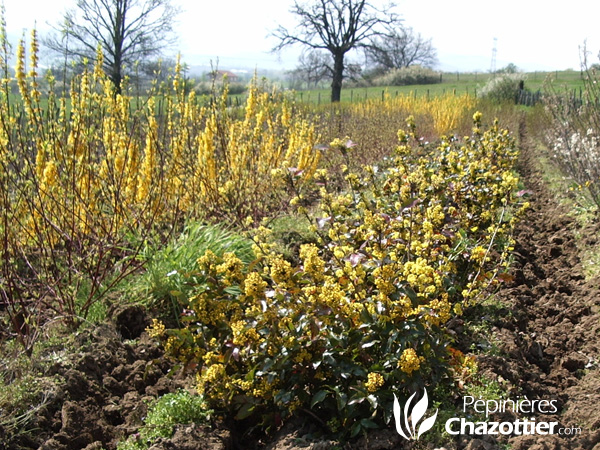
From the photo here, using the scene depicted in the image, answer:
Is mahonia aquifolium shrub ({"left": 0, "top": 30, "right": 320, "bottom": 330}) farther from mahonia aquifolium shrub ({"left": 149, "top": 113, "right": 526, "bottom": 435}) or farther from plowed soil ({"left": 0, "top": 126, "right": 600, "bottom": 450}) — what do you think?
mahonia aquifolium shrub ({"left": 149, "top": 113, "right": 526, "bottom": 435})

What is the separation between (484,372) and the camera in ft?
8.97

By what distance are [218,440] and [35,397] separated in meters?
1.00

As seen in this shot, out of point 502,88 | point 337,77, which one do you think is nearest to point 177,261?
point 502,88

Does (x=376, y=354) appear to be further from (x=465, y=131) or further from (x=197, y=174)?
(x=465, y=131)

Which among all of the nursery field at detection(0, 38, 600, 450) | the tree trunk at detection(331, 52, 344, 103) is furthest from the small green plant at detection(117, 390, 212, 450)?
the tree trunk at detection(331, 52, 344, 103)

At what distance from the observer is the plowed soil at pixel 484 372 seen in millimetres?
2336

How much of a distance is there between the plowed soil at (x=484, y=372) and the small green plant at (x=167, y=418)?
0.25 ft

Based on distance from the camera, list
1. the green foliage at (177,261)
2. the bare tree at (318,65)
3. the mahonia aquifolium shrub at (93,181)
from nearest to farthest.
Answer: the mahonia aquifolium shrub at (93,181) < the green foliage at (177,261) < the bare tree at (318,65)

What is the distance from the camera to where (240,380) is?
237cm

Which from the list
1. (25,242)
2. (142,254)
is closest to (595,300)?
(142,254)

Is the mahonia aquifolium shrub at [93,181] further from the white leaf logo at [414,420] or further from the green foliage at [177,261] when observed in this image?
the white leaf logo at [414,420]

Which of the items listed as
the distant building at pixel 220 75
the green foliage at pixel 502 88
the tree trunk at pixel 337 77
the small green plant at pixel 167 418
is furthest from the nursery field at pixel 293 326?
the tree trunk at pixel 337 77

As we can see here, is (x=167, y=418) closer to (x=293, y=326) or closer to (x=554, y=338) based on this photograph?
(x=293, y=326)

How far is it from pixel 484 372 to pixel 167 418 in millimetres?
1614
